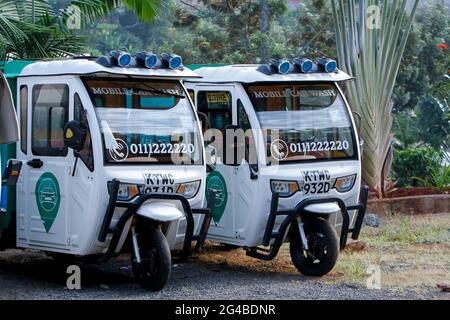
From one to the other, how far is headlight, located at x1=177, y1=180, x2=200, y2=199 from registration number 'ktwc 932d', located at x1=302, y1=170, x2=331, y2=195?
43.2 inches

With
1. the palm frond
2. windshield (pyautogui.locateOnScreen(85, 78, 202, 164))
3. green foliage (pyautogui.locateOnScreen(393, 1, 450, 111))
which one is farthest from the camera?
green foliage (pyautogui.locateOnScreen(393, 1, 450, 111))

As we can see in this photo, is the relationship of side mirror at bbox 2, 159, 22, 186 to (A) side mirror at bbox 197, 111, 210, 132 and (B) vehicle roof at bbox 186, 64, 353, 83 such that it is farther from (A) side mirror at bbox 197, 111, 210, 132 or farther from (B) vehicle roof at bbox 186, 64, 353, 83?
(B) vehicle roof at bbox 186, 64, 353, 83

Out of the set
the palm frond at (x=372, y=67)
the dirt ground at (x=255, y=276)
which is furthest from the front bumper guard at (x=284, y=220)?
the palm frond at (x=372, y=67)

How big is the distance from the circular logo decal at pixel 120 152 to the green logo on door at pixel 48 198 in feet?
2.21

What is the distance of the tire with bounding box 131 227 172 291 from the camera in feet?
29.0

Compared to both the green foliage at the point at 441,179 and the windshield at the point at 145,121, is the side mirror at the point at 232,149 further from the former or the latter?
the green foliage at the point at 441,179

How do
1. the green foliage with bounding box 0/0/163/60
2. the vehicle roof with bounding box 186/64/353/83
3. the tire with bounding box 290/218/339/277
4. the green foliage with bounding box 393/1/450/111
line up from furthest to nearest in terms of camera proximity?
the green foliage with bounding box 393/1/450/111
the green foliage with bounding box 0/0/163/60
the vehicle roof with bounding box 186/64/353/83
the tire with bounding box 290/218/339/277

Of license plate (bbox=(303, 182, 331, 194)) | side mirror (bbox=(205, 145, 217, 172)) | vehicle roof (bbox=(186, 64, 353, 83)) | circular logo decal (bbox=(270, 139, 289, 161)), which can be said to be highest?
vehicle roof (bbox=(186, 64, 353, 83))

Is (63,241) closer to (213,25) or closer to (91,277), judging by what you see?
(91,277)

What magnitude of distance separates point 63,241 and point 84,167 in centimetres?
76

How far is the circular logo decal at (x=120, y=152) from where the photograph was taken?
8945 millimetres

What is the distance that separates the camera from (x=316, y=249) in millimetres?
9859

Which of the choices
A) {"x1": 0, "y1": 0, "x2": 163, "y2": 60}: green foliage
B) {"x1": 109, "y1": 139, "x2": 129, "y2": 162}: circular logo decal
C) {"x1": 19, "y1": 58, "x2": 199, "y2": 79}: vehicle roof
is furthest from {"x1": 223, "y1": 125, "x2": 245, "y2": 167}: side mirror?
{"x1": 0, "y1": 0, "x2": 163, "y2": 60}: green foliage
